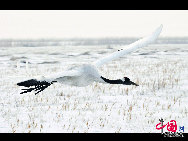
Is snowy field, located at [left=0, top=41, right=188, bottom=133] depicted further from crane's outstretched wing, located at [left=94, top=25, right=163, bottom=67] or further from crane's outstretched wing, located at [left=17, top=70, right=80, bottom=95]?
crane's outstretched wing, located at [left=94, top=25, right=163, bottom=67]

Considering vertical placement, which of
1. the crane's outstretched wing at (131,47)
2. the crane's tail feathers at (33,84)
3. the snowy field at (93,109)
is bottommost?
the snowy field at (93,109)

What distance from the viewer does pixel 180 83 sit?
27.8 feet

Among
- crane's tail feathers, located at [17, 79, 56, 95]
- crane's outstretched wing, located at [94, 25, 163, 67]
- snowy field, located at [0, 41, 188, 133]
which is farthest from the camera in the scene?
crane's outstretched wing, located at [94, 25, 163, 67]

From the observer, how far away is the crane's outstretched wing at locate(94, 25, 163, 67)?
5207mm

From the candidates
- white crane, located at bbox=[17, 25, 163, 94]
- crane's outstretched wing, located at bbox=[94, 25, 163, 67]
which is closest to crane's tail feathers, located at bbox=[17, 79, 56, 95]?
white crane, located at bbox=[17, 25, 163, 94]

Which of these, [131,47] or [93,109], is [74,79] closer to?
[93,109]

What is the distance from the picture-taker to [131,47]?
218 inches

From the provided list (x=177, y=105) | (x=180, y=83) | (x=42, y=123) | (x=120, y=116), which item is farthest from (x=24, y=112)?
(x=180, y=83)

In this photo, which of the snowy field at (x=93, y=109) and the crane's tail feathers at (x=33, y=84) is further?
the snowy field at (x=93, y=109)

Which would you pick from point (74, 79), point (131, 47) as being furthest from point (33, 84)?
point (131, 47)

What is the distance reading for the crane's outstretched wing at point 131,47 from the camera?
5.21m

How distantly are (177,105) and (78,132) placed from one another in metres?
2.75

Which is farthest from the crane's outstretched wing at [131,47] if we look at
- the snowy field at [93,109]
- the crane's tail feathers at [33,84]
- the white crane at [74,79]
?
the crane's tail feathers at [33,84]

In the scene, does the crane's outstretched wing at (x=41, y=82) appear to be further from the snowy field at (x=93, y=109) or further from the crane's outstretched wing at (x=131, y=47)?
the crane's outstretched wing at (x=131, y=47)
